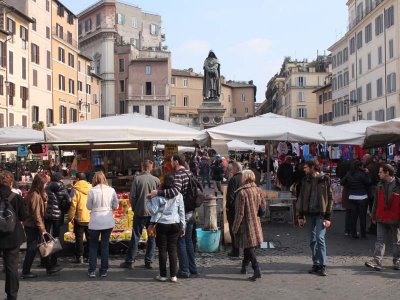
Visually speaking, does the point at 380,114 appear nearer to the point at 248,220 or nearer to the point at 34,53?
the point at 34,53

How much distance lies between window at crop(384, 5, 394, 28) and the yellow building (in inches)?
1225

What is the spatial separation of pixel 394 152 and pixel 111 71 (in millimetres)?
64618

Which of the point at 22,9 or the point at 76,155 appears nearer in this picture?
the point at 76,155

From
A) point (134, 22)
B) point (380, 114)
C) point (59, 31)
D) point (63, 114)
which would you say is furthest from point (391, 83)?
point (134, 22)

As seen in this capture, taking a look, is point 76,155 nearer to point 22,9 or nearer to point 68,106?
point 22,9

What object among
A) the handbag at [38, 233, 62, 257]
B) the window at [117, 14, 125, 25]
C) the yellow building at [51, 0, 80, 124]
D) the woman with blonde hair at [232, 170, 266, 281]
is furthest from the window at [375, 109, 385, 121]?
the window at [117, 14, 125, 25]

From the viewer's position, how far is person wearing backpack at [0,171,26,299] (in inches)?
260

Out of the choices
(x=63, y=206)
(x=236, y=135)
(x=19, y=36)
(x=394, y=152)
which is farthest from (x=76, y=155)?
(x=19, y=36)

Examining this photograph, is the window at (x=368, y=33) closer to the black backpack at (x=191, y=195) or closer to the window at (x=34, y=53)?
the window at (x=34, y=53)

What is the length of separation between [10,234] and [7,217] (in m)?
0.22

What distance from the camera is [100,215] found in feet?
27.0

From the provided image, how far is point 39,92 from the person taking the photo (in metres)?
49.7

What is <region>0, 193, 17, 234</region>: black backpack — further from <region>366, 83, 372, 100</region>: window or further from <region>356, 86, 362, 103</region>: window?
<region>356, 86, 362, 103</region>: window

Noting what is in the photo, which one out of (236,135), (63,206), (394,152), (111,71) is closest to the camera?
(63,206)
